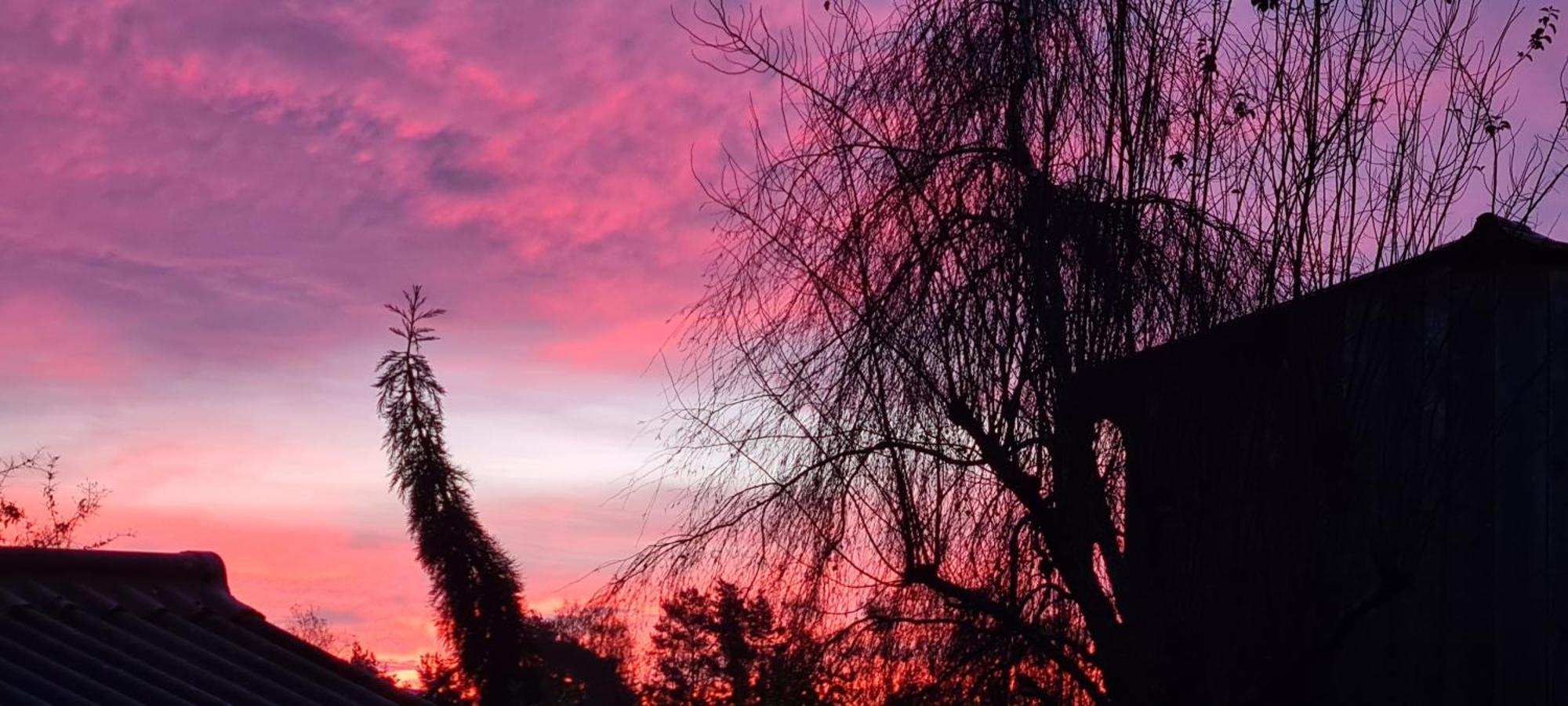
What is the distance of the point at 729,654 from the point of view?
879 cm

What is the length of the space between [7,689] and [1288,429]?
525cm

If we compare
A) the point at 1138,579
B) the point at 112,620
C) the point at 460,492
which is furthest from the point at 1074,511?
the point at 460,492

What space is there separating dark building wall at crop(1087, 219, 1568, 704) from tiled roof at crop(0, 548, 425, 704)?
349 cm

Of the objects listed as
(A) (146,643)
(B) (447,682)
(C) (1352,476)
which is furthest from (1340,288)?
(B) (447,682)

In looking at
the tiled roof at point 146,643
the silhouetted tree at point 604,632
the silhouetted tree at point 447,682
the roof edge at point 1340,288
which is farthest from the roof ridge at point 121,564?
the silhouetted tree at point 447,682

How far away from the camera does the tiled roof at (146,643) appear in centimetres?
492

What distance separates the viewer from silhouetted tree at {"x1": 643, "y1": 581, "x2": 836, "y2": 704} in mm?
7719

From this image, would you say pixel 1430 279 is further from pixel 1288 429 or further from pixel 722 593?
pixel 722 593

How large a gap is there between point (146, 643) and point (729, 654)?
390 cm

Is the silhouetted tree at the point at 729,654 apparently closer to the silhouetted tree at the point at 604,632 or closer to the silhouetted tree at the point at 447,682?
the silhouetted tree at the point at 604,632

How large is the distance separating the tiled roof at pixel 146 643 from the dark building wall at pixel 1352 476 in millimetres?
3490

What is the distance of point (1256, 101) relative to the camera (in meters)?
6.95

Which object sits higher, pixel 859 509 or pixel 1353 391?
pixel 1353 391

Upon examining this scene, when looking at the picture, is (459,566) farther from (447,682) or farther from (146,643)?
(146,643)
